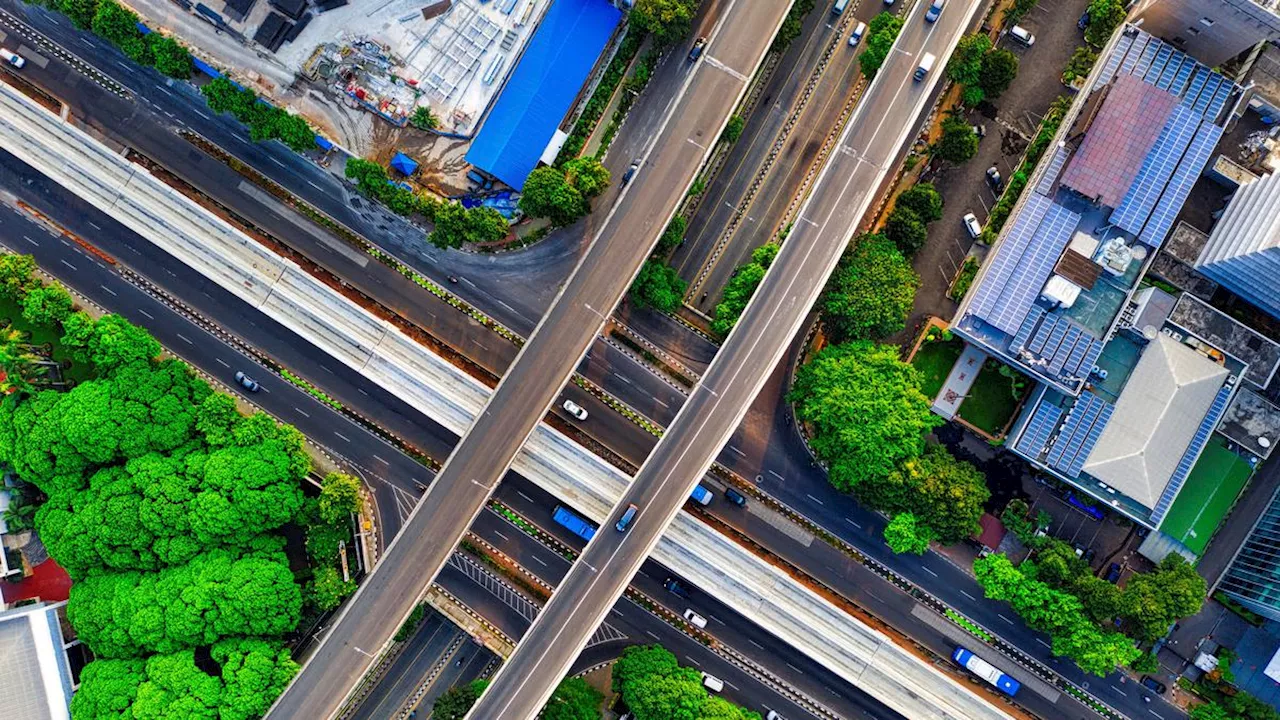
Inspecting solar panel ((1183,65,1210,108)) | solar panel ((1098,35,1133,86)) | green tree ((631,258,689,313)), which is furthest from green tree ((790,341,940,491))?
solar panel ((1183,65,1210,108))

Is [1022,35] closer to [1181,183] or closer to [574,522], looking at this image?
[1181,183]

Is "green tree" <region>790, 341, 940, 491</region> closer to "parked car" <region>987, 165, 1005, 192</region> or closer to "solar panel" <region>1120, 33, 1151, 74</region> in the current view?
"parked car" <region>987, 165, 1005, 192</region>

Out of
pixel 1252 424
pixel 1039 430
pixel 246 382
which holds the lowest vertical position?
pixel 246 382

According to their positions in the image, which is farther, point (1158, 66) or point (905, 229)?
point (905, 229)

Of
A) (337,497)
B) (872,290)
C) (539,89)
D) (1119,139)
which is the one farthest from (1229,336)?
(337,497)

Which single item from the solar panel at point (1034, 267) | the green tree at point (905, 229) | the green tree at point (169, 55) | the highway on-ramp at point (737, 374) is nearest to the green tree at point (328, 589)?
the highway on-ramp at point (737, 374)

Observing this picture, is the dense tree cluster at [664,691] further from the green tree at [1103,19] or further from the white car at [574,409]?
the green tree at [1103,19]
